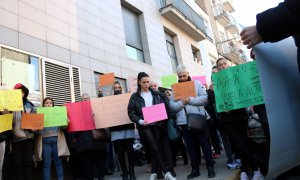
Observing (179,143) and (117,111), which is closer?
(117,111)

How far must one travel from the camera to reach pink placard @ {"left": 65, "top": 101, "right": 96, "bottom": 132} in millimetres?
5906

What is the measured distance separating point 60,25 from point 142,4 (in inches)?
233

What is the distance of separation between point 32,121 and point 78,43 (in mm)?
3752

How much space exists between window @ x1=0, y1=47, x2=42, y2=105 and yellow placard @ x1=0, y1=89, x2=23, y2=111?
98 centimetres

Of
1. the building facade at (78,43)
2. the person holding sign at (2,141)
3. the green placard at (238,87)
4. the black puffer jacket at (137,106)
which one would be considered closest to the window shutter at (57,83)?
the building facade at (78,43)

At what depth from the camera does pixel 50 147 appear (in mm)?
5684

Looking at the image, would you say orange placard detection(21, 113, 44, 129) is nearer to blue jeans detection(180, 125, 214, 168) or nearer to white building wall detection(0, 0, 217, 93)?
white building wall detection(0, 0, 217, 93)

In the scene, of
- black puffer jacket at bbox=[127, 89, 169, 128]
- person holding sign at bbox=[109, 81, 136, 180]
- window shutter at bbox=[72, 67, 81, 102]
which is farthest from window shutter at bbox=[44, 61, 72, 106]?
black puffer jacket at bbox=[127, 89, 169, 128]

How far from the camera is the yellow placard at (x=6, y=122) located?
15.9ft

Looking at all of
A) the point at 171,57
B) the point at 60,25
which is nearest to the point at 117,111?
the point at 60,25

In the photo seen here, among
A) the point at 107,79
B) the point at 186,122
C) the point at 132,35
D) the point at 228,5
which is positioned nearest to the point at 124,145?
the point at 186,122

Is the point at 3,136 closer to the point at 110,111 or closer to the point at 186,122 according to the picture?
the point at 110,111

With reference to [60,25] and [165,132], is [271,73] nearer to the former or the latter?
A: [165,132]

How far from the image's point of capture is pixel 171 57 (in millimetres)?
15320
